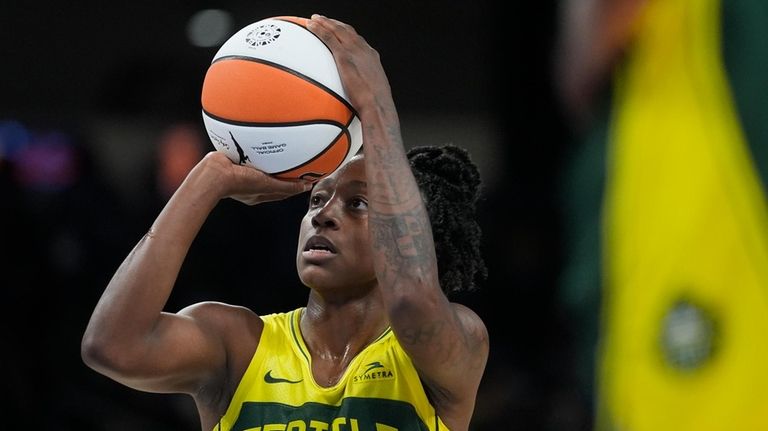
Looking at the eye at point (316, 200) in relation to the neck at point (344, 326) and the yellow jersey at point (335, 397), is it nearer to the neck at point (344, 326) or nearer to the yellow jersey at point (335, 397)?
the neck at point (344, 326)

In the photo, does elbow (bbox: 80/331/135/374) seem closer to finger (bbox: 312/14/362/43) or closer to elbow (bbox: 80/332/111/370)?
elbow (bbox: 80/332/111/370)

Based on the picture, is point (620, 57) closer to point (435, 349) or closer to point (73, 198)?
point (435, 349)

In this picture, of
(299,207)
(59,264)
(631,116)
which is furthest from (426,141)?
(631,116)

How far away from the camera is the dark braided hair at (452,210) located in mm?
3479

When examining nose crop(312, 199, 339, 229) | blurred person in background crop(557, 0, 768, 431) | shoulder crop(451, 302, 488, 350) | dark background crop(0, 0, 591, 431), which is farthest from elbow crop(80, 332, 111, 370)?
dark background crop(0, 0, 591, 431)

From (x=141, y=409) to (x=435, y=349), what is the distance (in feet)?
11.3

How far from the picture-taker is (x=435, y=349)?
2986mm

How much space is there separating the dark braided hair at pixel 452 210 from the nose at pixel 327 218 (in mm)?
320

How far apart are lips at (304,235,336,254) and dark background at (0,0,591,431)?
2605mm

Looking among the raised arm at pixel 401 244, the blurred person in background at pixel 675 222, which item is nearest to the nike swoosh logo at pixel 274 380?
the raised arm at pixel 401 244

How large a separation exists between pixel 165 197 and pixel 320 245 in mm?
3650

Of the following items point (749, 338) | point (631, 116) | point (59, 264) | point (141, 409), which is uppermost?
point (631, 116)

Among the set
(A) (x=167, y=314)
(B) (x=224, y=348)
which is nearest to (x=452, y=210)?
(B) (x=224, y=348)

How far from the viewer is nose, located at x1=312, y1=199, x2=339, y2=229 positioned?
328 centimetres
